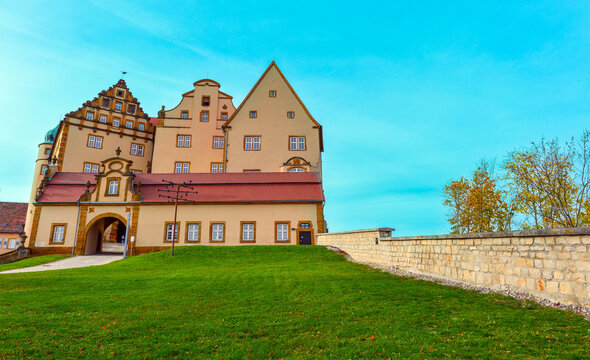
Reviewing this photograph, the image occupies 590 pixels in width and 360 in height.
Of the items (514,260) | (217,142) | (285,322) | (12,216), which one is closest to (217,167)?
(217,142)

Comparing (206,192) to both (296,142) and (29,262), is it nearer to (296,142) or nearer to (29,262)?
(29,262)

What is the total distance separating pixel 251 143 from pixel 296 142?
587 centimetres

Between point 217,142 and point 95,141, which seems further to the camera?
point 217,142

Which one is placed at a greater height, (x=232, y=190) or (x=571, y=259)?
(x=232, y=190)

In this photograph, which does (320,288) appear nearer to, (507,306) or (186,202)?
(507,306)

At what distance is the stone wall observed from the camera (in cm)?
836

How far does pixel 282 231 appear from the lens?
3138 centimetres

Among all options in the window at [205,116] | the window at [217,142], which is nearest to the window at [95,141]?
the window at [205,116]

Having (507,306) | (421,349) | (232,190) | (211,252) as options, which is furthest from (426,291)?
(232,190)

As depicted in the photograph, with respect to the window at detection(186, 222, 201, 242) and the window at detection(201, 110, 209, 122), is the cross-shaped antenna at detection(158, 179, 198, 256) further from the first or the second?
the window at detection(201, 110, 209, 122)

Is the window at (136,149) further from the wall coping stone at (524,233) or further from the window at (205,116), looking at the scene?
the wall coping stone at (524,233)

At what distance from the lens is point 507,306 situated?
8.79 meters

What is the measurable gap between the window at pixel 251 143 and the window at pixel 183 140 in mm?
10159

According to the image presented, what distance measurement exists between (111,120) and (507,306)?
52710 millimetres
